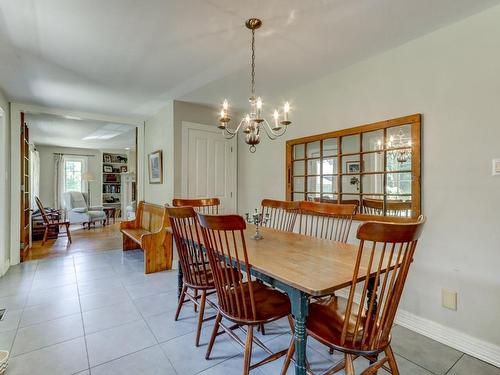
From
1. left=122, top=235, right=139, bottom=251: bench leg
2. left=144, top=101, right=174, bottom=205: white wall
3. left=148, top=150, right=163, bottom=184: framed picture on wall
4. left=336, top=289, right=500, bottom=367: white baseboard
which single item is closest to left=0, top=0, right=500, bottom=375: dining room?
left=336, top=289, right=500, bottom=367: white baseboard

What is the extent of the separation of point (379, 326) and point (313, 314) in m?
0.37

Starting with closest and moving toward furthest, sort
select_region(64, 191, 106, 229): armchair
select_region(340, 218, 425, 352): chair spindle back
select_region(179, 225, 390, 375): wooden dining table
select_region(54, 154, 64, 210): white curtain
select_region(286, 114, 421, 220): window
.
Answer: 1. select_region(340, 218, 425, 352): chair spindle back
2. select_region(179, 225, 390, 375): wooden dining table
3. select_region(286, 114, 421, 220): window
4. select_region(64, 191, 106, 229): armchair
5. select_region(54, 154, 64, 210): white curtain

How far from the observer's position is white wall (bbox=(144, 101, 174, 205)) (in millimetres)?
3826

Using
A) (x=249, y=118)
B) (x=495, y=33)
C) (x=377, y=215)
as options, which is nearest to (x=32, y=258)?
(x=249, y=118)

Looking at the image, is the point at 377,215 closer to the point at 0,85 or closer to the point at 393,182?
the point at 393,182

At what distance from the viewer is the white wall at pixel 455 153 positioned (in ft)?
6.00

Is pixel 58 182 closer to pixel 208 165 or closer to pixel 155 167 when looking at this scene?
pixel 155 167

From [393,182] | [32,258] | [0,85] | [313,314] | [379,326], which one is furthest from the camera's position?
[32,258]

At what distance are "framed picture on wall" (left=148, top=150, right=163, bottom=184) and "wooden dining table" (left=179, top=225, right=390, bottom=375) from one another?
2633 mm

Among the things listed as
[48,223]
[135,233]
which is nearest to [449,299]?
[135,233]

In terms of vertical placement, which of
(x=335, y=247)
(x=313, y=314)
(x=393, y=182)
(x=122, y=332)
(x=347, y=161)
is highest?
(x=347, y=161)

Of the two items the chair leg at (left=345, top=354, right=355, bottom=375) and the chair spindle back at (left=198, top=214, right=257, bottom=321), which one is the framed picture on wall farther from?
the chair leg at (left=345, top=354, right=355, bottom=375)

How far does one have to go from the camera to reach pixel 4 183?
138 inches

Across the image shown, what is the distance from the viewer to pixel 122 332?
2123 millimetres
